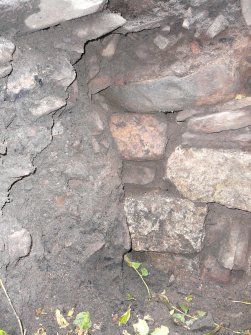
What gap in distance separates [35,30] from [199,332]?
1.23 metres

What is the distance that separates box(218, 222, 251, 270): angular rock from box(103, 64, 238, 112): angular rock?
53 centimetres

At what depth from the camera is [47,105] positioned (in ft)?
4.49

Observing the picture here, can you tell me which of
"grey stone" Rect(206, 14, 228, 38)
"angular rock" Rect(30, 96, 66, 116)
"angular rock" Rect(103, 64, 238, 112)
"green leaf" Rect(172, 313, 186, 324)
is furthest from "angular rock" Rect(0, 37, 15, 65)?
"green leaf" Rect(172, 313, 186, 324)

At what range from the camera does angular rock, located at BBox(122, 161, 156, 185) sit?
169cm

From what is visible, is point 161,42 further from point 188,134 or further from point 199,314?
point 199,314

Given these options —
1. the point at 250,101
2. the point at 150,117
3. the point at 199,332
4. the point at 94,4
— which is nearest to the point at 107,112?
the point at 150,117

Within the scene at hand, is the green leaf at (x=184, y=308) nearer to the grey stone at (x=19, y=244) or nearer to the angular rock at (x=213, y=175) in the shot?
the angular rock at (x=213, y=175)

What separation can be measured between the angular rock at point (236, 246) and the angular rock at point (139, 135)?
17.1 inches

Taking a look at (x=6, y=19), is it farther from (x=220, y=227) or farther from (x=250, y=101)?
(x=220, y=227)

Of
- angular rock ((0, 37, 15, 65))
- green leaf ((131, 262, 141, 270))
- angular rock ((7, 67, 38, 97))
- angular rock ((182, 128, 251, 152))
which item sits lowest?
green leaf ((131, 262, 141, 270))

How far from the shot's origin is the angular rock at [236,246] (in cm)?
162

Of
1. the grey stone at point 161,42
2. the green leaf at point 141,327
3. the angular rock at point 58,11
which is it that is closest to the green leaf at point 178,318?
the green leaf at point 141,327

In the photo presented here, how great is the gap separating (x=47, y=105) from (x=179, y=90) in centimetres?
49

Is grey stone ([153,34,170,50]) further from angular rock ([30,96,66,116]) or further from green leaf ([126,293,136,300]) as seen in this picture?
green leaf ([126,293,136,300])
